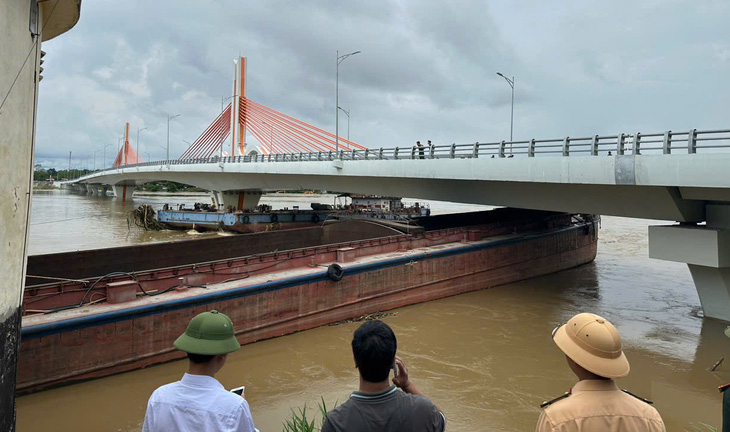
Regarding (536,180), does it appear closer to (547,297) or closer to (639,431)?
(547,297)

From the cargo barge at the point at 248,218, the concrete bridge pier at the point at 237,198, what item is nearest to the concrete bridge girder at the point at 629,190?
the cargo barge at the point at 248,218

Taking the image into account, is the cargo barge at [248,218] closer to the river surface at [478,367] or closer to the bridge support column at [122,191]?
the river surface at [478,367]

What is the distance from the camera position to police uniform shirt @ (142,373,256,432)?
7.80 ft

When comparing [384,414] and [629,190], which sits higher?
[629,190]

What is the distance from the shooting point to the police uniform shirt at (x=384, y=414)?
2104mm

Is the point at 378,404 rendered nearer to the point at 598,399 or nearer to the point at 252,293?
the point at 598,399

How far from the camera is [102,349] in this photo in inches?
343

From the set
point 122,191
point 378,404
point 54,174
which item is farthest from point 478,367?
point 54,174

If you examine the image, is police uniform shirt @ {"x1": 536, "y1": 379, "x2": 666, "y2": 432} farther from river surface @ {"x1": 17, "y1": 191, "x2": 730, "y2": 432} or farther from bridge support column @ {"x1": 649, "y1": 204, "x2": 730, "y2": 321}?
bridge support column @ {"x1": 649, "y1": 204, "x2": 730, "y2": 321}

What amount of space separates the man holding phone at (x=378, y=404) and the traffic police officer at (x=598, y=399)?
1.92 ft

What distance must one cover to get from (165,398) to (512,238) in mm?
18692

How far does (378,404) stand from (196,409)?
99cm

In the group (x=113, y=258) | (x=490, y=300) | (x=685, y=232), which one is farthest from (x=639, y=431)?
(x=490, y=300)

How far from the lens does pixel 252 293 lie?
11.2 metres
